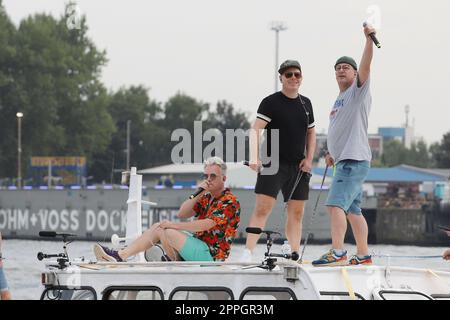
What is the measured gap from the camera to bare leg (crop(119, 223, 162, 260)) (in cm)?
1102

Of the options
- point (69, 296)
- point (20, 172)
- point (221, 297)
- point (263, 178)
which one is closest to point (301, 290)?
point (221, 297)

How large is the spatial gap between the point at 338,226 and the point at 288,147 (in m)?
1.03

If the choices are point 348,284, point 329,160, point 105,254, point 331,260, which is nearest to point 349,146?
point 329,160

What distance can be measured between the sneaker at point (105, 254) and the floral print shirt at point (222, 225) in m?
0.68

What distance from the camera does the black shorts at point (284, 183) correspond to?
12.2m

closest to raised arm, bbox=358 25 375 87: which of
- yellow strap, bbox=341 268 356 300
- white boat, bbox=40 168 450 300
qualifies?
white boat, bbox=40 168 450 300

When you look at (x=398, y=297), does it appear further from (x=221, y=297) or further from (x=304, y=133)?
(x=304, y=133)

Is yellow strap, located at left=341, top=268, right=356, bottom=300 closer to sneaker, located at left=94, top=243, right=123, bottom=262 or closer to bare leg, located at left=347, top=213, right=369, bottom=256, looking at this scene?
bare leg, located at left=347, top=213, right=369, bottom=256

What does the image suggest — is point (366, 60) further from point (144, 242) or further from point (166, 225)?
point (144, 242)

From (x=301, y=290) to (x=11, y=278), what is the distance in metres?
19.8

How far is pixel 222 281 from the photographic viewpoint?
982 centimetres

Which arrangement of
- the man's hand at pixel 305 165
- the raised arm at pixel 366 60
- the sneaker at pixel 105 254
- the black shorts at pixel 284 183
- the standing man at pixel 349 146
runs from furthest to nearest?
the man's hand at pixel 305 165 → the black shorts at pixel 284 183 → the standing man at pixel 349 146 → the raised arm at pixel 366 60 → the sneaker at pixel 105 254

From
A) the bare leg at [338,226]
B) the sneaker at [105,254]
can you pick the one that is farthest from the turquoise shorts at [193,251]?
the bare leg at [338,226]

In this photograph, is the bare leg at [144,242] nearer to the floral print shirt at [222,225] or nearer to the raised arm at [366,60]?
the floral print shirt at [222,225]
